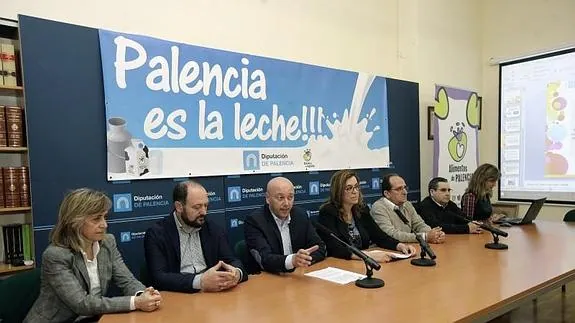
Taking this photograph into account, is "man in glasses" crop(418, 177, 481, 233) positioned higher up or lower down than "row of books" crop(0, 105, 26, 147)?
lower down

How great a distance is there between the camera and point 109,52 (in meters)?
3.13

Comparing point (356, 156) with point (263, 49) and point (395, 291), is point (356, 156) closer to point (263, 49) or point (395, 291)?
point (263, 49)

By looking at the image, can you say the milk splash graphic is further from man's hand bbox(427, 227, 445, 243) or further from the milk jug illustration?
the milk jug illustration

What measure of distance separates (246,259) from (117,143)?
1.17 m

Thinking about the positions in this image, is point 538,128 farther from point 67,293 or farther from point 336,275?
point 67,293

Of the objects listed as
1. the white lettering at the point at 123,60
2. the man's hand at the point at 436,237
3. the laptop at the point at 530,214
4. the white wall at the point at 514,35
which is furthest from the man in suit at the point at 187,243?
the white wall at the point at 514,35

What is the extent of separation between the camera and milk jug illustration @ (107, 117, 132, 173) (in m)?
3.14

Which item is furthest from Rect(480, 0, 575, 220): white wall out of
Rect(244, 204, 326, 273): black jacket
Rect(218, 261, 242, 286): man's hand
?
Rect(218, 261, 242, 286): man's hand

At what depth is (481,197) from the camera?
460 cm

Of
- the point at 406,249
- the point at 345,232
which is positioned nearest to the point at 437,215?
the point at 406,249

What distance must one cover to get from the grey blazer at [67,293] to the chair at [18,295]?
6.8 inches

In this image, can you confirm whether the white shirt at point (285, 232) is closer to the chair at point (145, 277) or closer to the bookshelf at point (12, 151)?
the chair at point (145, 277)

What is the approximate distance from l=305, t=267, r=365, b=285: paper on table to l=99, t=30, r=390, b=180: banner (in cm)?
142

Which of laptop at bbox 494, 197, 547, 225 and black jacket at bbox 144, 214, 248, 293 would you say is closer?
black jacket at bbox 144, 214, 248, 293
